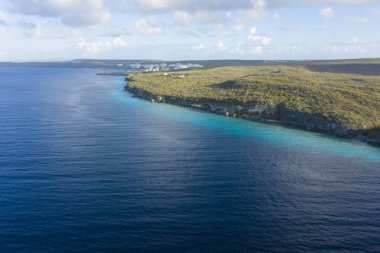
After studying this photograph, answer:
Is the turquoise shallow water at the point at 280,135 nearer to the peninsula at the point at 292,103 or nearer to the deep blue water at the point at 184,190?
the deep blue water at the point at 184,190

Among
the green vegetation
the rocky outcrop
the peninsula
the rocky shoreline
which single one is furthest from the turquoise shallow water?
the green vegetation

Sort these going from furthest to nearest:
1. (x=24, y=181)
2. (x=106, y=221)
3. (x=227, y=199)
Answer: (x=24, y=181) < (x=227, y=199) < (x=106, y=221)

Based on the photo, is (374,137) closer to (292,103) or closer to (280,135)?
(280,135)

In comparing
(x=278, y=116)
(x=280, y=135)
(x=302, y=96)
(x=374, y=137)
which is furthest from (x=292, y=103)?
(x=374, y=137)

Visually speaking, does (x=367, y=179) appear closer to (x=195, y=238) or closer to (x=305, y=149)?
(x=305, y=149)

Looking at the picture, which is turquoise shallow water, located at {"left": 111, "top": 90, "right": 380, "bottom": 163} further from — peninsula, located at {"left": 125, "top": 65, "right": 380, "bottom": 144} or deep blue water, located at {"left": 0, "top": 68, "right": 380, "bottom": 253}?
peninsula, located at {"left": 125, "top": 65, "right": 380, "bottom": 144}

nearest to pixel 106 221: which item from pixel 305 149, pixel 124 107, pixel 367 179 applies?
pixel 367 179
